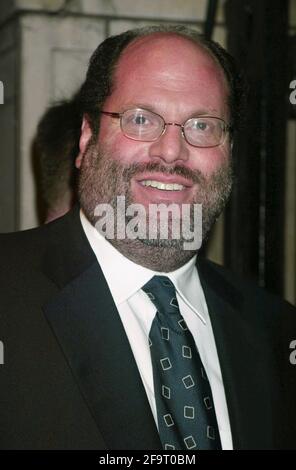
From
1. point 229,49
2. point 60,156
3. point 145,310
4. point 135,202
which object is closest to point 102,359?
point 145,310

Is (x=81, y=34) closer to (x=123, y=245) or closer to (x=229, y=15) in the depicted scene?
(x=229, y=15)

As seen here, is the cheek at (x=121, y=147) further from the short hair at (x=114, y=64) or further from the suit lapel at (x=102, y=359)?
the suit lapel at (x=102, y=359)

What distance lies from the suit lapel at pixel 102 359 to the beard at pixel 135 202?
0.34ft

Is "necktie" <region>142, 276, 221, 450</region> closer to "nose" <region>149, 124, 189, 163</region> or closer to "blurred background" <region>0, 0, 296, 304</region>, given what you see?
"nose" <region>149, 124, 189, 163</region>

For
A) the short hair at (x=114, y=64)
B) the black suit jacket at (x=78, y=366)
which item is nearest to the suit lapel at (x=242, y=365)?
the black suit jacket at (x=78, y=366)

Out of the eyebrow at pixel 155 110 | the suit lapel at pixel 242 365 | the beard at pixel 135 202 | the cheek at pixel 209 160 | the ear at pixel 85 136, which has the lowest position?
the suit lapel at pixel 242 365

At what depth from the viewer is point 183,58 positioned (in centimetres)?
108

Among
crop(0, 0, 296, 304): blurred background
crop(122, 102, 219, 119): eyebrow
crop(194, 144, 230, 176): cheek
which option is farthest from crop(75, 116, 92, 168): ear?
crop(0, 0, 296, 304): blurred background

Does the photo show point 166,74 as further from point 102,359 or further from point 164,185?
point 102,359

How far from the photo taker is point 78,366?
0.92 m

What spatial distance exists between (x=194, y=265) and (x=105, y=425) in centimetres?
38

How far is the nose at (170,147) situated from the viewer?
103cm

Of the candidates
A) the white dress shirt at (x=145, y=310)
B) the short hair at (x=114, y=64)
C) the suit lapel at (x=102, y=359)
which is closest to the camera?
the suit lapel at (x=102, y=359)

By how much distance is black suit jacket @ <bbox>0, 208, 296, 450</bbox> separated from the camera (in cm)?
90
